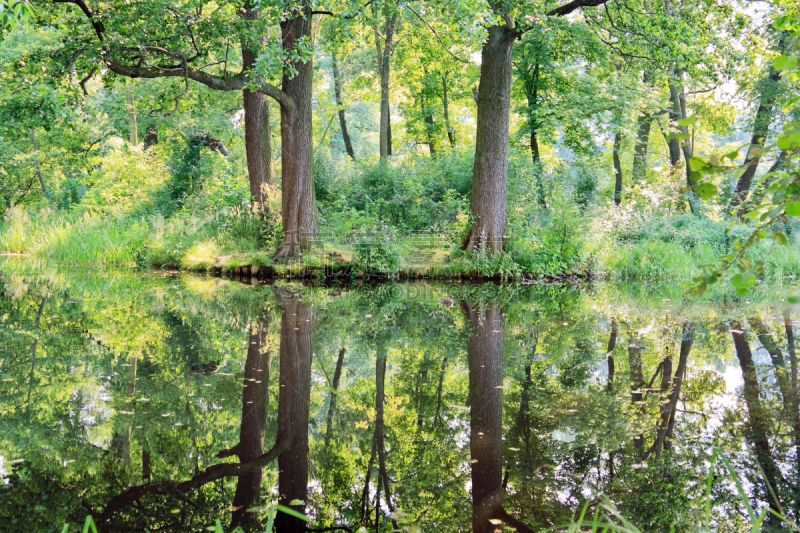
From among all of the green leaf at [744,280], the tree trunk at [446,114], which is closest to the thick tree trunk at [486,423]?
the green leaf at [744,280]

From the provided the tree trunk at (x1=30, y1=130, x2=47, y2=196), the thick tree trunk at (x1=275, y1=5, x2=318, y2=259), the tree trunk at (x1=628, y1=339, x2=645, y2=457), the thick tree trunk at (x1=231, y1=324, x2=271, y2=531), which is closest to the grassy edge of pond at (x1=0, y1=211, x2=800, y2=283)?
the thick tree trunk at (x1=275, y1=5, x2=318, y2=259)

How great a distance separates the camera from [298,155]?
1215 centimetres

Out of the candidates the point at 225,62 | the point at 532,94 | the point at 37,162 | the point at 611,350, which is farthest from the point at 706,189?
the point at 37,162

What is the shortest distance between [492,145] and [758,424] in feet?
31.6

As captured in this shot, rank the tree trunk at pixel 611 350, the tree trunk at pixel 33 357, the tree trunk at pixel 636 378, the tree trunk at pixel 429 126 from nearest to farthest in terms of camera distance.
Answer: the tree trunk at pixel 636 378
the tree trunk at pixel 33 357
the tree trunk at pixel 611 350
the tree trunk at pixel 429 126

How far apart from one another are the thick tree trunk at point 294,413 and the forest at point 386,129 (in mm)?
2504

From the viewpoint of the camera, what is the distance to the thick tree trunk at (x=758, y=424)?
283 centimetres

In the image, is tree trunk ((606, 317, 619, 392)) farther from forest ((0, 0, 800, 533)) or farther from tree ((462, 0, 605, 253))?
tree ((462, 0, 605, 253))

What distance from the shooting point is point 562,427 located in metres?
3.70

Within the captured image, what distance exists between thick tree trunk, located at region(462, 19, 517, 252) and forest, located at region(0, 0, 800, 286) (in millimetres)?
41

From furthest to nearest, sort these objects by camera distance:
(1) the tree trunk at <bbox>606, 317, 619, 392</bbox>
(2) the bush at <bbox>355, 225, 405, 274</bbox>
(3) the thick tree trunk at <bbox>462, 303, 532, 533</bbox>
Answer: (2) the bush at <bbox>355, 225, 405, 274</bbox> < (1) the tree trunk at <bbox>606, 317, 619, 392</bbox> < (3) the thick tree trunk at <bbox>462, 303, 532, 533</bbox>

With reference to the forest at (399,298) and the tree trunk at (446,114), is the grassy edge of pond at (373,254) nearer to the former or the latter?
the forest at (399,298)

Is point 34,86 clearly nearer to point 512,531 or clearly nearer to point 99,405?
point 99,405

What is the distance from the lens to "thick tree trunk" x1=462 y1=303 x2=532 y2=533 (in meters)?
2.64
